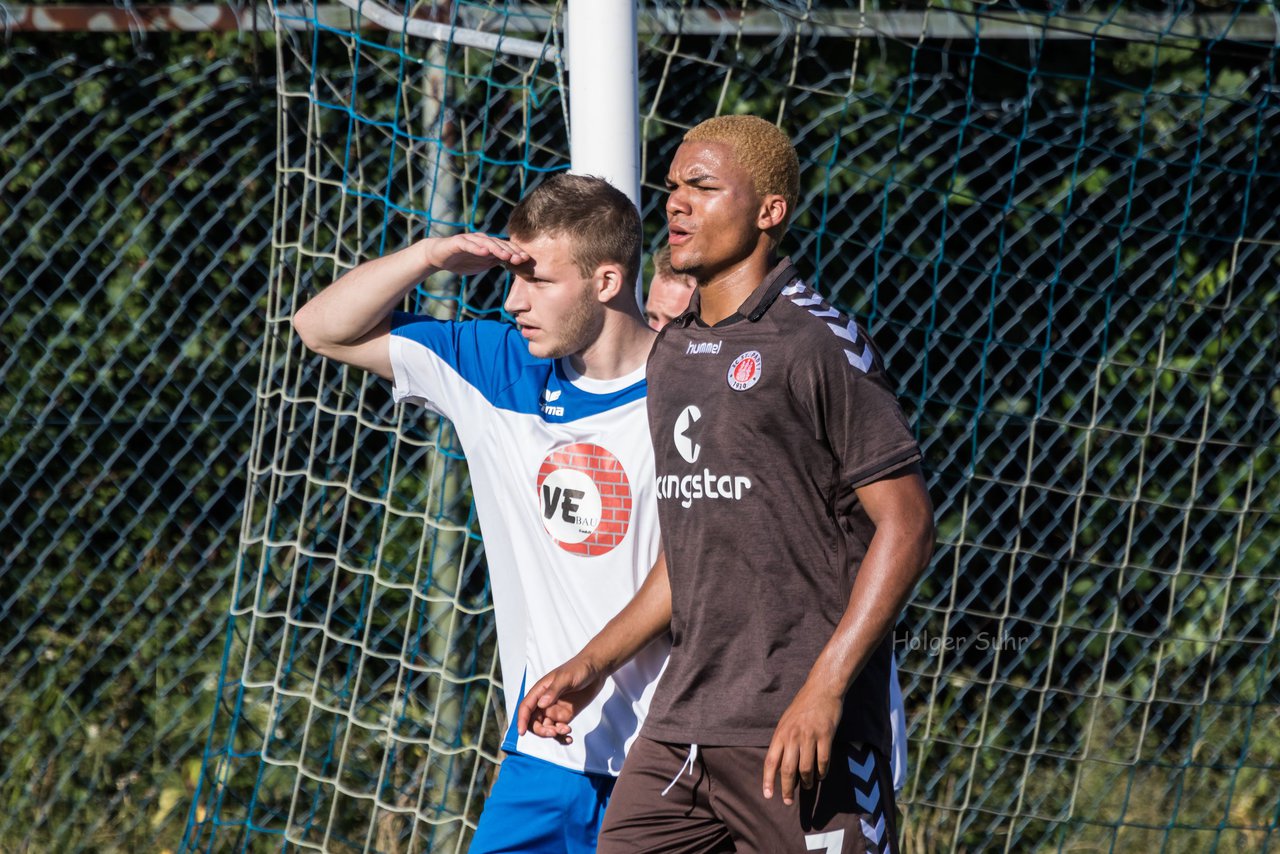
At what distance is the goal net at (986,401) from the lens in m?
4.29

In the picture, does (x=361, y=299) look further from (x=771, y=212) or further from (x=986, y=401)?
(x=986, y=401)

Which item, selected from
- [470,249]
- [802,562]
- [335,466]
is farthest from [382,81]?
[802,562]

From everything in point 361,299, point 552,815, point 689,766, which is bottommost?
point 552,815

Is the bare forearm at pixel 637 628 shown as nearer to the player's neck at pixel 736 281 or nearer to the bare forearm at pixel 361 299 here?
the player's neck at pixel 736 281

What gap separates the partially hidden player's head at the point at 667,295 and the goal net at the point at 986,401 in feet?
2.55

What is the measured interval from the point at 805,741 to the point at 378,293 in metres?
1.34

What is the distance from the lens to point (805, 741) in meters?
2.09

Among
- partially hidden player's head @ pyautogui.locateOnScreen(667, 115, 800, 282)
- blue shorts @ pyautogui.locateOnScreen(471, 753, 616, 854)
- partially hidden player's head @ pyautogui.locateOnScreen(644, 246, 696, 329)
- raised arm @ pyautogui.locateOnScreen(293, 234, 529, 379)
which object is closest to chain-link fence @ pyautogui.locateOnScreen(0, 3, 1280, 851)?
partially hidden player's head @ pyautogui.locateOnScreen(644, 246, 696, 329)

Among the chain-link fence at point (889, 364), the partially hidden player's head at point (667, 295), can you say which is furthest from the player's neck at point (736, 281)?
the chain-link fence at point (889, 364)

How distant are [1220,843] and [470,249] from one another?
138 inches

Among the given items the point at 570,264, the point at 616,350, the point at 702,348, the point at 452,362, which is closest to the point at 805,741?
the point at 702,348

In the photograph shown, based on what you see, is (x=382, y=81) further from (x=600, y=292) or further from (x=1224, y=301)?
(x=1224, y=301)

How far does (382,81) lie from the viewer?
171 inches

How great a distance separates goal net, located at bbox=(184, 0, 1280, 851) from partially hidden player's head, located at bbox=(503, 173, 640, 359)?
126 cm
